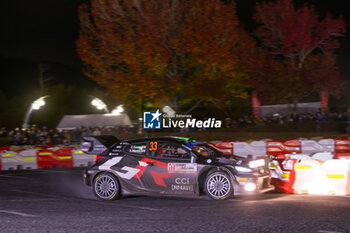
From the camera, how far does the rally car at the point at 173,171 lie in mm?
9867

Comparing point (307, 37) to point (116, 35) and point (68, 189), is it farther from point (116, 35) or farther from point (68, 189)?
A: point (68, 189)

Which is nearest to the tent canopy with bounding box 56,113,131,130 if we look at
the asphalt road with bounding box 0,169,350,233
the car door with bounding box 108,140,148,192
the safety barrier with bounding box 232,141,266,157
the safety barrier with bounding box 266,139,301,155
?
the safety barrier with bounding box 232,141,266,157

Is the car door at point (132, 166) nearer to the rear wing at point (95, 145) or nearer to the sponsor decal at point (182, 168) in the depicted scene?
the sponsor decal at point (182, 168)

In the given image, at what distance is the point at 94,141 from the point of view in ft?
68.3

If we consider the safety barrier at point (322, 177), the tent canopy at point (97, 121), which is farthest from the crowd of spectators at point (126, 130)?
the safety barrier at point (322, 177)

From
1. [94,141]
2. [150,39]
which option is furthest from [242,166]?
[150,39]

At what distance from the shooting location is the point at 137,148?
10.7 m

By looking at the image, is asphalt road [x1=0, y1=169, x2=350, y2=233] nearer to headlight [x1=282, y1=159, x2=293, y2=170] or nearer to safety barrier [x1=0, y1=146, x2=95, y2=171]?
headlight [x1=282, y1=159, x2=293, y2=170]

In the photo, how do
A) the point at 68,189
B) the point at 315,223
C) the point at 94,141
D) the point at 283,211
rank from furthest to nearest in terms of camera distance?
the point at 94,141 → the point at 68,189 → the point at 283,211 → the point at 315,223

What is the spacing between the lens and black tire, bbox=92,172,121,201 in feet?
34.8

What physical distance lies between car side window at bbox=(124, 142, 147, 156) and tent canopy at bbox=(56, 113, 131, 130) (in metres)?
23.7

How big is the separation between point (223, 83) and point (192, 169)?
1958cm

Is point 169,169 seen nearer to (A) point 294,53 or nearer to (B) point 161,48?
(B) point 161,48

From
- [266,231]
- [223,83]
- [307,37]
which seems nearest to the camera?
[266,231]
